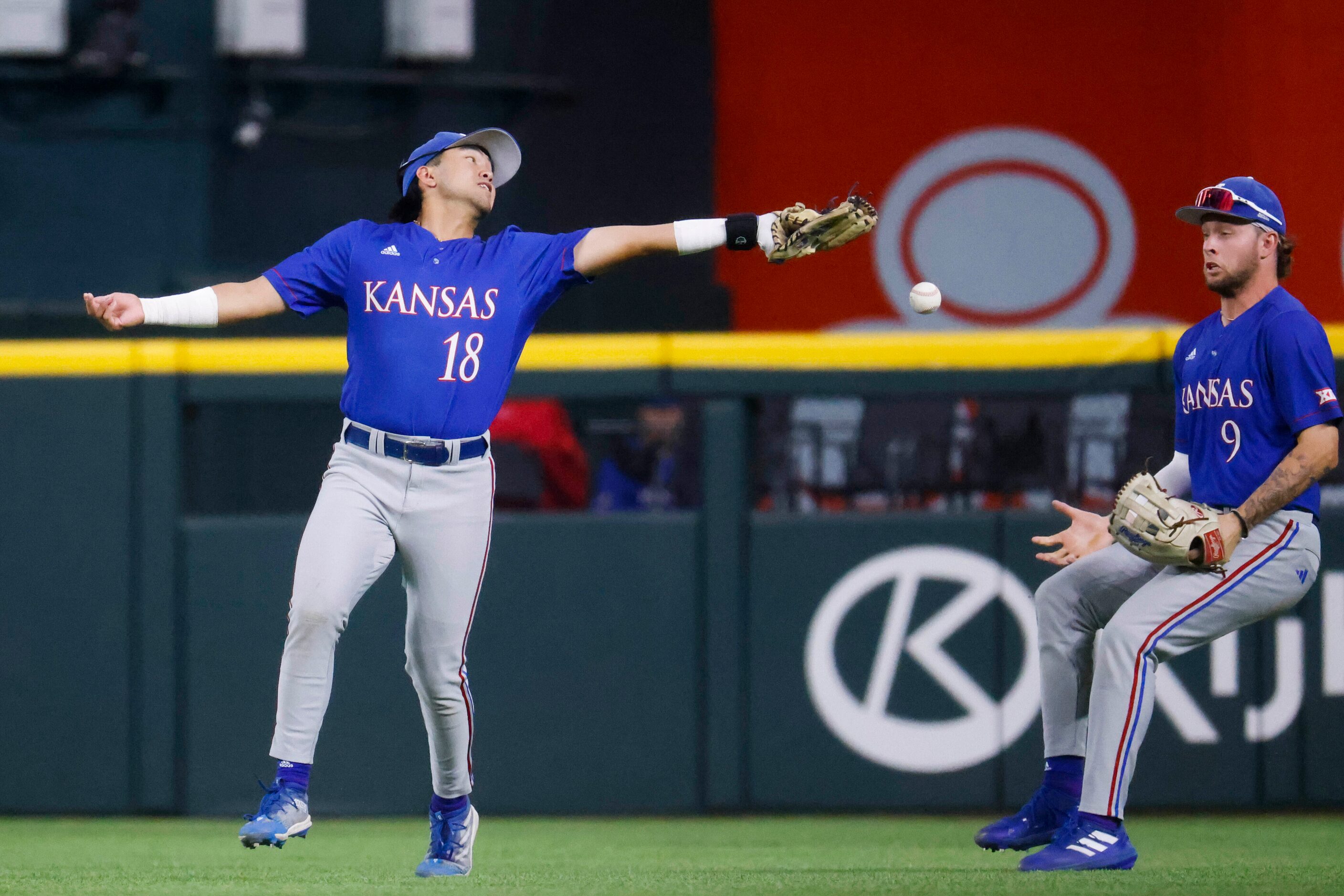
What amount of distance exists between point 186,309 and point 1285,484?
246 centimetres

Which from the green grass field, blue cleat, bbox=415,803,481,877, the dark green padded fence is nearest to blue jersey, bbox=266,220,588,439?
blue cleat, bbox=415,803,481,877

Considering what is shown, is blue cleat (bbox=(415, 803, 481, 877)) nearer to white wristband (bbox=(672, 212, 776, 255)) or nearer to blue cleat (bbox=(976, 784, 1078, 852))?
blue cleat (bbox=(976, 784, 1078, 852))

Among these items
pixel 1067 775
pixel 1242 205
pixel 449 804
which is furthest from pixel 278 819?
pixel 1242 205

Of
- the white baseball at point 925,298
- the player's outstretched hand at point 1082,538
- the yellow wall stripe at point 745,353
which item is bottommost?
the player's outstretched hand at point 1082,538

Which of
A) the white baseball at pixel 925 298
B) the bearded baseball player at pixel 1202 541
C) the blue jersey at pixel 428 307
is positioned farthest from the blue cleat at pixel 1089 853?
the blue jersey at pixel 428 307

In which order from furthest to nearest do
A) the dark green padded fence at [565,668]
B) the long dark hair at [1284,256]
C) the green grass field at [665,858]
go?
the dark green padded fence at [565,668], the long dark hair at [1284,256], the green grass field at [665,858]

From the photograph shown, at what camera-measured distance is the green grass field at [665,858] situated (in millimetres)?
3645

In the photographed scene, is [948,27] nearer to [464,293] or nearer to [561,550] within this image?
[561,550]

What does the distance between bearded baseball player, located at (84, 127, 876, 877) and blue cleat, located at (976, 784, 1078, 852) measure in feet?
4.07

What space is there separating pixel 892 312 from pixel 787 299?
55cm

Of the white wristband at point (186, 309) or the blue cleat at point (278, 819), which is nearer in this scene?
the blue cleat at point (278, 819)

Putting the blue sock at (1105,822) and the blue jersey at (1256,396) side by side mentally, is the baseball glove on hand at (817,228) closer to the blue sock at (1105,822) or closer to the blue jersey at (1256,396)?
the blue jersey at (1256,396)

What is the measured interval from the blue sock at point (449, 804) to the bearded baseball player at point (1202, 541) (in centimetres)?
124

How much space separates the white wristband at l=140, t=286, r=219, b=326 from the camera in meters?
3.83
